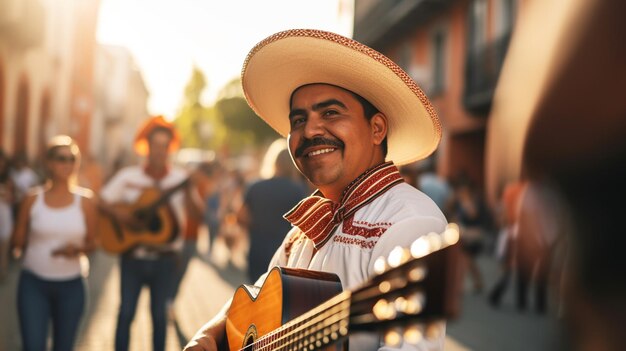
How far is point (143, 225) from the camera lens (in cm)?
576

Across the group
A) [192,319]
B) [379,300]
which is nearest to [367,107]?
[379,300]

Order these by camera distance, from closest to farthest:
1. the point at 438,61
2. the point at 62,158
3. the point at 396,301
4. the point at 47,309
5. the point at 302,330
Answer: the point at 396,301 → the point at 302,330 → the point at 47,309 → the point at 62,158 → the point at 438,61

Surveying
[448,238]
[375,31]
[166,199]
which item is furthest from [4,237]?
[375,31]

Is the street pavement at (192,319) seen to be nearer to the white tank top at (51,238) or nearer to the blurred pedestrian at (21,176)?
the blurred pedestrian at (21,176)

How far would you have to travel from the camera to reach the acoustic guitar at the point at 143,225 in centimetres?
569

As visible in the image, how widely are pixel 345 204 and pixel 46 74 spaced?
2258 cm

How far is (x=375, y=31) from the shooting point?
27.6m

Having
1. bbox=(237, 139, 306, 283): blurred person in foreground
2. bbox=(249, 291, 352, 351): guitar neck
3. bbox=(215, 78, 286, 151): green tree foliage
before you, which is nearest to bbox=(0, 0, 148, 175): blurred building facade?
bbox=(237, 139, 306, 283): blurred person in foreground

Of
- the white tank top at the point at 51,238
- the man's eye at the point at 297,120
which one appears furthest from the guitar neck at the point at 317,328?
the white tank top at the point at 51,238

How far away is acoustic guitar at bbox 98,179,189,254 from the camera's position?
18.7 ft

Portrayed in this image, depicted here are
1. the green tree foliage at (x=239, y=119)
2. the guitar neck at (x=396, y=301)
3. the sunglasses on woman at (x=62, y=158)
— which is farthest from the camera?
the green tree foliage at (x=239, y=119)

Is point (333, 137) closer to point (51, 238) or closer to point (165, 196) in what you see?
point (51, 238)

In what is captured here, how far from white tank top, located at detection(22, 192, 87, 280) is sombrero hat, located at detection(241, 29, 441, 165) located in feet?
8.49

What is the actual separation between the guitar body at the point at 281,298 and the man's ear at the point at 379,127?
646mm
